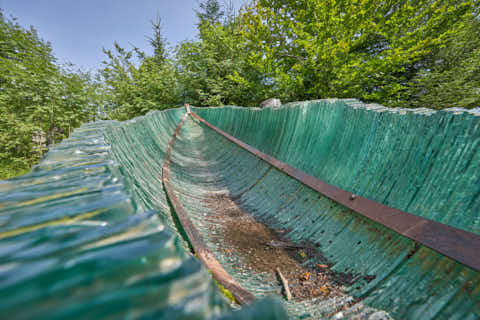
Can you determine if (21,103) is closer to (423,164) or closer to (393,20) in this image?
(423,164)

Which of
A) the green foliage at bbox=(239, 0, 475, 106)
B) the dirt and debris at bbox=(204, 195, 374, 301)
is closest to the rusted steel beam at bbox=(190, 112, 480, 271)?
the dirt and debris at bbox=(204, 195, 374, 301)

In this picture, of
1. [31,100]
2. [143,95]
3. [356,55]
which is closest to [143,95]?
[143,95]

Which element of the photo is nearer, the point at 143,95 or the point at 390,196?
the point at 390,196

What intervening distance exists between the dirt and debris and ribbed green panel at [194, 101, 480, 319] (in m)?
0.09

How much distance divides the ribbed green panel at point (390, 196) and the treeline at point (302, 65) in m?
5.76

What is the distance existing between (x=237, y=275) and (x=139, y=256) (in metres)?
1.28

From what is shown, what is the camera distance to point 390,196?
147cm

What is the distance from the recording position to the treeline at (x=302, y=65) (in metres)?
6.92

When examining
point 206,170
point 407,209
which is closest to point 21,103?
point 206,170

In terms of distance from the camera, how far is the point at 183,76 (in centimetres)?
1384

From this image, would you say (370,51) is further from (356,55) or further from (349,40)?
(349,40)

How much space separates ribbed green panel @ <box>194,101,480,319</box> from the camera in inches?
40.2

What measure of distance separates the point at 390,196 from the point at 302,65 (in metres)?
7.52

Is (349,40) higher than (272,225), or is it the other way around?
(349,40)
